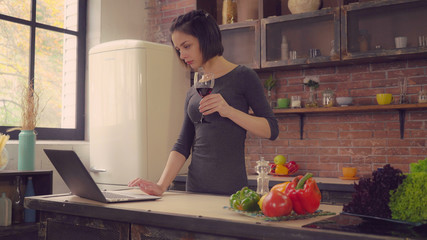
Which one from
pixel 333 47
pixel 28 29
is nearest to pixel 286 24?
pixel 333 47

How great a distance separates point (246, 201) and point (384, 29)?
2283 millimetres

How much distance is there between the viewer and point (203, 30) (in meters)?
1.89

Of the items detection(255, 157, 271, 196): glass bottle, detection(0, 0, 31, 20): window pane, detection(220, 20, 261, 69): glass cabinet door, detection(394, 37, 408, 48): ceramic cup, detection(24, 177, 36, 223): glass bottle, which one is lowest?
detection(24, 177, 36, 223): glass bottle

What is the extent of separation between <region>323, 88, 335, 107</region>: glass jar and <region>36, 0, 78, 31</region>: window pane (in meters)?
2.28

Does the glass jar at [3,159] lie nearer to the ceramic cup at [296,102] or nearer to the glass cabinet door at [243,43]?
the glass cabinet door at [243,43]

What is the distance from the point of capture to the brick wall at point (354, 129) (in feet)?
10.4

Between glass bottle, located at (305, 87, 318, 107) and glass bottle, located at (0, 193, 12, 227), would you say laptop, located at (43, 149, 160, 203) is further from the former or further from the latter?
glass bottle, located at (305, 87, 318, 107)

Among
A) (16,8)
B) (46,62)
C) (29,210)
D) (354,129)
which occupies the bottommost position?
(29,210)

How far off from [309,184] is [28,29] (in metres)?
3.14

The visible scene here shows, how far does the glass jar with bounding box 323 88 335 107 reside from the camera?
334 cm

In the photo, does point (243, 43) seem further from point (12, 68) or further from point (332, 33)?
point (12, 68)

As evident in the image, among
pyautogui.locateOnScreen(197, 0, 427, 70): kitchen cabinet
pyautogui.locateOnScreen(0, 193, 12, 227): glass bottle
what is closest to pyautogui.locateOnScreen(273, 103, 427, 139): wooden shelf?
pyautogui.locateOnScreen(197, 0, 427, 70): kitchen cabinet

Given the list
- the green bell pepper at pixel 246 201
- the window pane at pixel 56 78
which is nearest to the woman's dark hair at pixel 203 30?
the green bell pepper at pixel 246 201

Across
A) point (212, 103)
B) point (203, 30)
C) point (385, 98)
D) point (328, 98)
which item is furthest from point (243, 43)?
point (212, 103)
